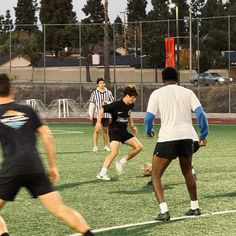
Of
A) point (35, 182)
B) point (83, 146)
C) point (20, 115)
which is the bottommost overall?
point (83, 146)

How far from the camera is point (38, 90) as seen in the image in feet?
144

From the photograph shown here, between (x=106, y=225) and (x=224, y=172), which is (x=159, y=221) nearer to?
(x=106, y=225)

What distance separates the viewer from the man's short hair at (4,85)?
702 centimetres

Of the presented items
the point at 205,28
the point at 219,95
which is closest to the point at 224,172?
the point at 219,95

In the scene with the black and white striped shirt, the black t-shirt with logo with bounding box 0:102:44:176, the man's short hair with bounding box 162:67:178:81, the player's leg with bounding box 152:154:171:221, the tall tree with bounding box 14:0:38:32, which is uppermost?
the tall tree with bounding box 14:0:38:32

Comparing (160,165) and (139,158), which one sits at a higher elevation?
(160,165)

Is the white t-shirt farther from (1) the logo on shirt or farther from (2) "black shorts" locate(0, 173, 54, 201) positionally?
(1) the logo on shirt

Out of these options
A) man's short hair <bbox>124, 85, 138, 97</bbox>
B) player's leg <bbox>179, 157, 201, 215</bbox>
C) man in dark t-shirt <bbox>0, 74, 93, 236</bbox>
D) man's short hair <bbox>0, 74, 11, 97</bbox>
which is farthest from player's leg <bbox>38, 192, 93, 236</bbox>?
man's short hair <bbox>124, 85, 138, 97</bbox>

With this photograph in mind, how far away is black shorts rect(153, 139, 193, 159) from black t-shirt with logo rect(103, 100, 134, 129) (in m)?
4.10

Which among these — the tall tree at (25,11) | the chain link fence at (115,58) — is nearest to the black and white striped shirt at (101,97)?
the chain link fence at (115,58)

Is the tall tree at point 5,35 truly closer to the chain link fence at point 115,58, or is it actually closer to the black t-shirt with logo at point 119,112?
the chain link fence at point 115,58

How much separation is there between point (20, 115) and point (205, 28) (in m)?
42.4

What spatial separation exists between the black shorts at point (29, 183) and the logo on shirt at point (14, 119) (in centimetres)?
46

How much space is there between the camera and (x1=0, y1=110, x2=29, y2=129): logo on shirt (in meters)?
6.98
